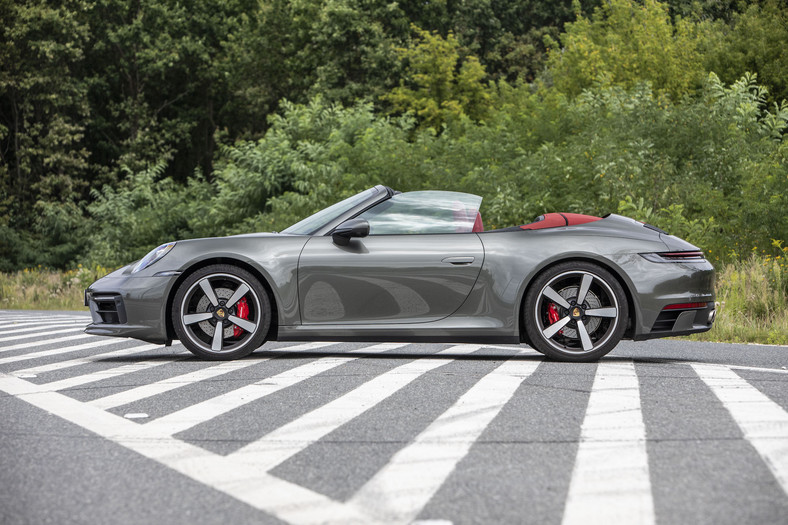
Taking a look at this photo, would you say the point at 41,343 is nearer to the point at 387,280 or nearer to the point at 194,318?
the point at 194,318

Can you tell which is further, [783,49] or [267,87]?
[267,87]

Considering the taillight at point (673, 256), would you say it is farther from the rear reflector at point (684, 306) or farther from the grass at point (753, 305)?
the grass at point (753, 305)

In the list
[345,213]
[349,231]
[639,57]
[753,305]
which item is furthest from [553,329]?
[639,57]

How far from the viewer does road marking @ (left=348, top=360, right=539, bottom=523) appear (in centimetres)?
334

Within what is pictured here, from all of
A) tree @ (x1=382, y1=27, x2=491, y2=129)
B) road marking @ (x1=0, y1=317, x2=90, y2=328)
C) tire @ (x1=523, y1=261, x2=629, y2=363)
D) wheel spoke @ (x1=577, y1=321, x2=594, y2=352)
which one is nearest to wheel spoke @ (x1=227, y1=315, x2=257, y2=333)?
tire @ (x1=523, y1=261, x2=629, y2=363)

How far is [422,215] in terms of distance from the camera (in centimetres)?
738

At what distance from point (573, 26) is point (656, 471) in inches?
1341

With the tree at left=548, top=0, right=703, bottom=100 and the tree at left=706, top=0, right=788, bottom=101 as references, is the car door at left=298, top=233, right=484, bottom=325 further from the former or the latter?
the tree at left=706, top=0, right=788, bottom=101

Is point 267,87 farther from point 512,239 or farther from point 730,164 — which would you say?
point 512,239

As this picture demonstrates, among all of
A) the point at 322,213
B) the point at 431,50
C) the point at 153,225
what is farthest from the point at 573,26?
the point at 322,213

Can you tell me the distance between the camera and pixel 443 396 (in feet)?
18.3

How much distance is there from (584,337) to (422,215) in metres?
1.53

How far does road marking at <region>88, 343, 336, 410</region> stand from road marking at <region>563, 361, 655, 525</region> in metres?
2.59

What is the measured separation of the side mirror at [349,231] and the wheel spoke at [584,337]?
172cm
